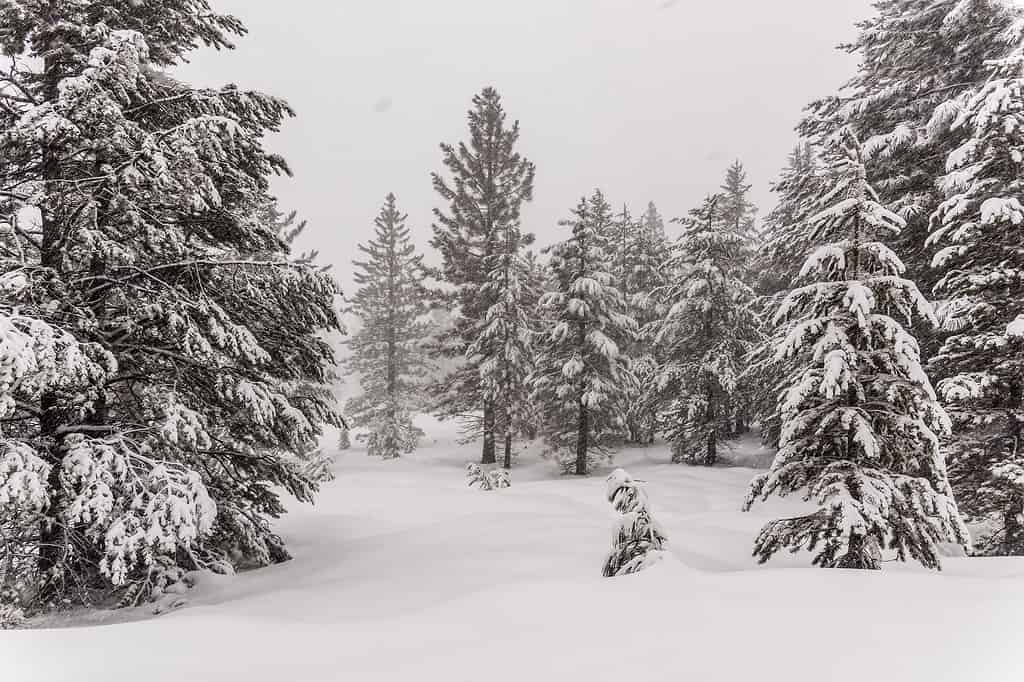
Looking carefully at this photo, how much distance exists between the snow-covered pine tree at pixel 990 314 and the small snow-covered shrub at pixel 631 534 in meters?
6.59

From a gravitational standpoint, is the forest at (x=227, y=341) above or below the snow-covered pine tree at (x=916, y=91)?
below

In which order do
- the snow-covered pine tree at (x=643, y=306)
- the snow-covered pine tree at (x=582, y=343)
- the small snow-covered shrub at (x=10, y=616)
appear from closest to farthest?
the small snow-covered shrub at (x=10, y=616)
the snow-covered pine tree at (x=582, y=343)
the snow-covered pine tree at (x=643, y=306)

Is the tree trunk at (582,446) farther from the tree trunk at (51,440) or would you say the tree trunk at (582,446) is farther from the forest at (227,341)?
the tree trunk at (51,440)

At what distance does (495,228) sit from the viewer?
80.3ft

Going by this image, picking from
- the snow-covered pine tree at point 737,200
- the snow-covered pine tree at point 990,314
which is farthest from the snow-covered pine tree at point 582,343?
the snow-covered pine tree at point 737,200

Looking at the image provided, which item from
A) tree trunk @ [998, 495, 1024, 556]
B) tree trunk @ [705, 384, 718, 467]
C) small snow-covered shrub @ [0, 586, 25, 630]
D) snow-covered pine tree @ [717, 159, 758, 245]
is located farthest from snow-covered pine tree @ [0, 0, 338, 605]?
snow-covered pine tree @ [717, 159, 758, 245]

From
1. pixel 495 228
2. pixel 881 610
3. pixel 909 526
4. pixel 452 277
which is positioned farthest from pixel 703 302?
pixel 881 610

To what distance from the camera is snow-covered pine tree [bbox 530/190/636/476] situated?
2112 cm

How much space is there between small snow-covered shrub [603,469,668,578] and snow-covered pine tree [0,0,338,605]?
4689mm

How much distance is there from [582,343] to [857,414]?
51.8 feet

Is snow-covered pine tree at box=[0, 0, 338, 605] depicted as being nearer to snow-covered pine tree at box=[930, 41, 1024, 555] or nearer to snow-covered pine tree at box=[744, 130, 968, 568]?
snow-covered pine tree at box=[744, 130, 968, 568]

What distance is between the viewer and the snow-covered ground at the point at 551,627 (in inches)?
131

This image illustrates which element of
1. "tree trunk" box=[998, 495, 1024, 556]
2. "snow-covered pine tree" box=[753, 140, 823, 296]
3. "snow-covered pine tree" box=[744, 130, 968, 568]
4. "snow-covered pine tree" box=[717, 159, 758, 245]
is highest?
"snow-covered pine tree" box=[717, 159, 758, 245]

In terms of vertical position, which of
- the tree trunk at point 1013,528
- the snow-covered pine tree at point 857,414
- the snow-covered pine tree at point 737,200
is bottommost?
the tree trunk at point 1013,528
